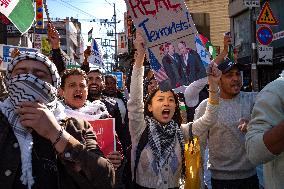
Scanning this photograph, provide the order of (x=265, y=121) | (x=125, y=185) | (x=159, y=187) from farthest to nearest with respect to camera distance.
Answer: (x=125, y=185) → (x=159, y=187) → (x=265, y=121)

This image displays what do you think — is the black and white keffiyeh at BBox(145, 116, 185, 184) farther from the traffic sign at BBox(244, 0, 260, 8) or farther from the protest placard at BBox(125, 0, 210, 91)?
the traffic sign at BBox(244, 0, 260, 8)

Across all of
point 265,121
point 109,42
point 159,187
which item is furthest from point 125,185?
point 109,42

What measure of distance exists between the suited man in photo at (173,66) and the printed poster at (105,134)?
0.85 meters

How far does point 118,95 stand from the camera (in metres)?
5.79

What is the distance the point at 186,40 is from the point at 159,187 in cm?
131

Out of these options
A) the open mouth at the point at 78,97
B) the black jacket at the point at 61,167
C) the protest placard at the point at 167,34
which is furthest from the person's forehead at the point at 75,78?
the black jacket at the point at 61,167

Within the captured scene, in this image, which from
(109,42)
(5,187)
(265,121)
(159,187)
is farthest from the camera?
(109,42)

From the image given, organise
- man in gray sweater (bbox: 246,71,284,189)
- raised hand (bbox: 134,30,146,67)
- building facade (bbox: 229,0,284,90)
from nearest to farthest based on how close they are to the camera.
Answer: man in gray sweater (bbox: 246,71,284,189), raised hand (bbox: 134,30,146,67), building facade (bbox: 229,0,284,90)

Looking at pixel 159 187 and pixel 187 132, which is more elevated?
pixel 187 132

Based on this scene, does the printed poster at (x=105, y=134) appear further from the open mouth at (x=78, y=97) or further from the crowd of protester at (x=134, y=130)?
the open mouth at (x=78, y=97)

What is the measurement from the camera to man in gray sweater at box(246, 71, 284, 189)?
189cm

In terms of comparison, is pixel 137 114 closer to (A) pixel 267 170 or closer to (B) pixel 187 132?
(B) pixel 187 132

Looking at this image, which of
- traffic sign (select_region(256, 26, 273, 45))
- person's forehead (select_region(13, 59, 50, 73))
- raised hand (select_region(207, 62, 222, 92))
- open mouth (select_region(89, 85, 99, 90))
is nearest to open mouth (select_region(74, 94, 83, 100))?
raised hand (select_region(207, 62, 222, 92))

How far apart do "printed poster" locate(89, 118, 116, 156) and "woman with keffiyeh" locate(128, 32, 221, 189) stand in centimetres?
46
